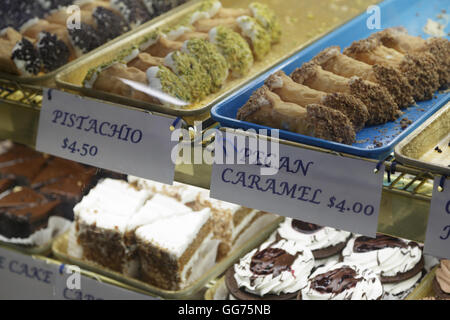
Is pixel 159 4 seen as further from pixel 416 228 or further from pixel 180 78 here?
pixel 416 228

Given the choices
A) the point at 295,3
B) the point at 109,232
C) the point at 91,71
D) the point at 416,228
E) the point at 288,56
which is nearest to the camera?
the point at 416,228

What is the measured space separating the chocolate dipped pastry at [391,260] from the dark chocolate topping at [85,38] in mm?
907

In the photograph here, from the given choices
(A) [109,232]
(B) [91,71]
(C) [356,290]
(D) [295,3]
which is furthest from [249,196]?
(D) [295,3]

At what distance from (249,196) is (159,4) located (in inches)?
39.4

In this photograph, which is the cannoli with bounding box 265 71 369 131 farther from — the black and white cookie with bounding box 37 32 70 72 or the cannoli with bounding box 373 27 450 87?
the black and white cookie with bounding box 37 32 70 72

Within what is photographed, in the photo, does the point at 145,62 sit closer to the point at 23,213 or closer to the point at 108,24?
the point at 108,24

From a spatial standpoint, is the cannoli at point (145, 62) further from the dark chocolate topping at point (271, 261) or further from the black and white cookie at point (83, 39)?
the dark chocolate topping at point (271, 261)

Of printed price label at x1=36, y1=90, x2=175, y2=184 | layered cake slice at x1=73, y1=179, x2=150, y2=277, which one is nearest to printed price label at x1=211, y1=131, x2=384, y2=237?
printed price label at x1=36, y1=90, x2=175, y2=184

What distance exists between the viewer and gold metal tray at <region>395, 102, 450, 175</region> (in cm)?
100

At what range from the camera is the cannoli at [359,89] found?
4.05 ft

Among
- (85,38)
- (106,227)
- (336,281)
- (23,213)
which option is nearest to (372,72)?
(336,281)

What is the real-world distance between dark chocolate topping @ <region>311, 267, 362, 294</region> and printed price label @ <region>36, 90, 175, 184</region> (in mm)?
648
